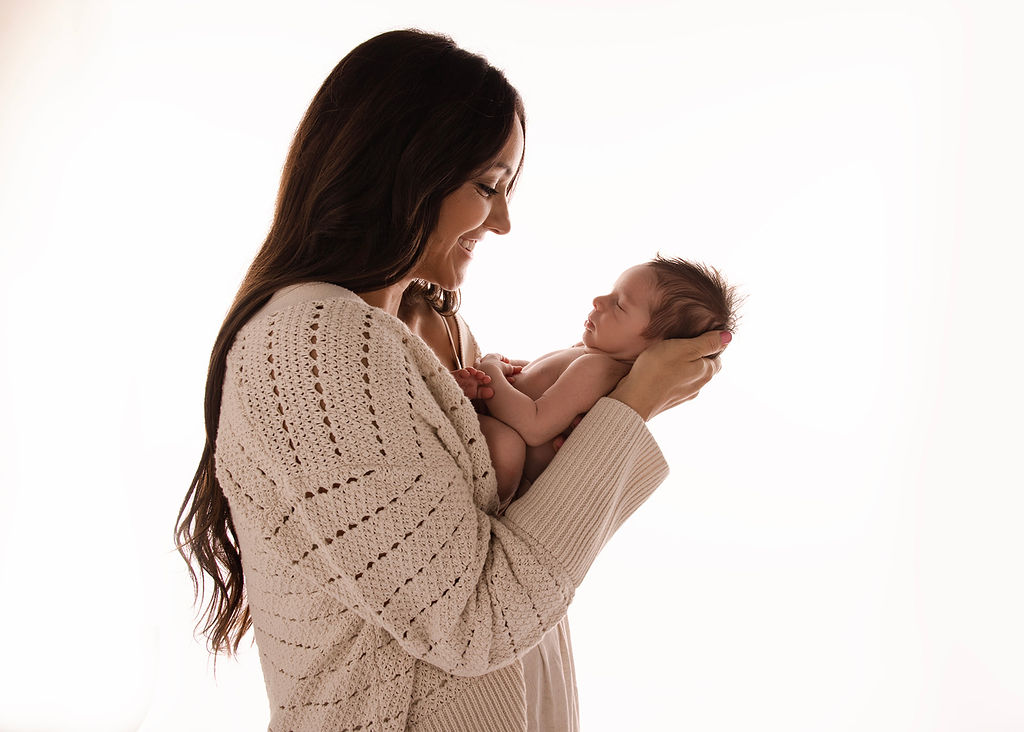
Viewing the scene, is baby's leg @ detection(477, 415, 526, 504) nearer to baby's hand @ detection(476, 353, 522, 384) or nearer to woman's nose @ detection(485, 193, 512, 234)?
baby's hand @ detection(476, 353, 522, 384)

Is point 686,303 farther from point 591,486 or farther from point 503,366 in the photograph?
point 591,486

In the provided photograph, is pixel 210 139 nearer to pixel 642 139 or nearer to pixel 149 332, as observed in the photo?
pixel 149 332

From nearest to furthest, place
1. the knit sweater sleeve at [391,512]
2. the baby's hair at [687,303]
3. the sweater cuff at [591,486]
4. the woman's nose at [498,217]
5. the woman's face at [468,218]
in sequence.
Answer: the knit sweater sleeve at [391,512] → the sweater cuff at [591,486] → the woman's face at [468,218] → the woman's nose at [498,217] → the baby's hair at [687,303]

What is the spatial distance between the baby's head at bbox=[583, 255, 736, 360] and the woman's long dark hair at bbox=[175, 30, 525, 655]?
0.42 meters

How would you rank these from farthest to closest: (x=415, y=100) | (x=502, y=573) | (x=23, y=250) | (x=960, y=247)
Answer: (x=960, y=247)
(x=23, y=250)
(x=415, y=100)
(x=502, y=573)

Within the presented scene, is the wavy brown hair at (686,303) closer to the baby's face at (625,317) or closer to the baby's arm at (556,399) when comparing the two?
the baby's face at (625,317)

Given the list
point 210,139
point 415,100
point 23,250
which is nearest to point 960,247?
point 415,100

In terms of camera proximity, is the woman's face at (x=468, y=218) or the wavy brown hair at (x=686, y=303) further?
the wavy brown hair at (x=686, y=303)

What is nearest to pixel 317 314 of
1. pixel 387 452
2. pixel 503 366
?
pixel 387 452

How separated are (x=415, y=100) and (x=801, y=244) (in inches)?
73.9

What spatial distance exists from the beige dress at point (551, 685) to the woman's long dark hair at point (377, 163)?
0.64 meters

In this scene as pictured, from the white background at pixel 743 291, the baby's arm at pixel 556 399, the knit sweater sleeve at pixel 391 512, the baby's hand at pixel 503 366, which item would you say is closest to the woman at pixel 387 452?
the knit sweater sleeve at pixel 391 512

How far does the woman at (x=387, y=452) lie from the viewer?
1.01 meters

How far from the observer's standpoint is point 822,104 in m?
2.70
